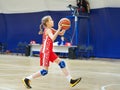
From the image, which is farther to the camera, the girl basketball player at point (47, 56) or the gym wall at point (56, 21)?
the gym wall at point (56, 21)

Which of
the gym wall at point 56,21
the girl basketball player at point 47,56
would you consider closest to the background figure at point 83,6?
the gym wall at point 56,21

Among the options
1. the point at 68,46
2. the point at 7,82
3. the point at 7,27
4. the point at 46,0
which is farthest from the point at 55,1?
the point at 7,82

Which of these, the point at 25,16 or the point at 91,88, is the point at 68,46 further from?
the point at 91,88

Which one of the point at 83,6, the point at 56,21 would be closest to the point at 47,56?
the point at 83,6

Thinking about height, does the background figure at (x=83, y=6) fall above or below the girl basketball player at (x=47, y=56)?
above

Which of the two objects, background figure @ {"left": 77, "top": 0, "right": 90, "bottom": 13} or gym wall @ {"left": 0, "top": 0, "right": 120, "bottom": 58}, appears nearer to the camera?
gym wall @ {"left": 0, "top": 0, "right": 120, "bottom": 58}

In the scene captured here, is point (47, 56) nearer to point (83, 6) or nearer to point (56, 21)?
point (83, 6)

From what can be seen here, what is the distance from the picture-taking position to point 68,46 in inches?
949

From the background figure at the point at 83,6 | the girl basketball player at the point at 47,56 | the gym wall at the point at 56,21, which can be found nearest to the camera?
the girl basketball player at the point at 47,56

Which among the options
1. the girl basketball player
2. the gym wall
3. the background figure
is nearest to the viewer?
the girl basketball player

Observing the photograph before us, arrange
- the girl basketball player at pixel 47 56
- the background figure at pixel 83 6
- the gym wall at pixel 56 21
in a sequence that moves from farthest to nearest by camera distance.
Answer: the background figure at pixel 83 6
the gym wall at pixel 56 21
the girl basketball player at pixel 47 56

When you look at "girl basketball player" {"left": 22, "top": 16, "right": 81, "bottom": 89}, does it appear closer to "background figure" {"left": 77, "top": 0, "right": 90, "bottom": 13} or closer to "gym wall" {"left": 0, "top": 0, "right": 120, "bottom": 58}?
"gym wall" {"left": 0, "top": 0, "right": 120, "bottom": 58}

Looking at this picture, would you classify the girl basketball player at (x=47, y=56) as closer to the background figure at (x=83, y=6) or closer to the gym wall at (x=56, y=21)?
the gym wall at (x=56, y=21)

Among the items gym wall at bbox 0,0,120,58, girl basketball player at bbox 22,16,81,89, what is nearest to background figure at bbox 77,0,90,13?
gym wall at bbox 0,0,120,58
